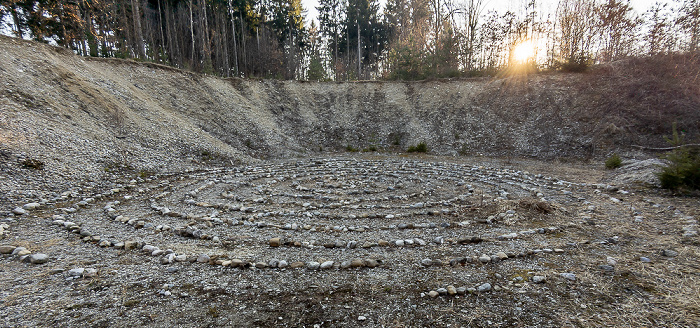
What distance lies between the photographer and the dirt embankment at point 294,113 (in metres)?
10.2

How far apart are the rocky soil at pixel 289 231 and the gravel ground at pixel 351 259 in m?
0.03

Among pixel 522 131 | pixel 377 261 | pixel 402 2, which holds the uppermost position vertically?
pixel 402 2

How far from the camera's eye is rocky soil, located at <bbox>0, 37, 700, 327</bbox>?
322 cm

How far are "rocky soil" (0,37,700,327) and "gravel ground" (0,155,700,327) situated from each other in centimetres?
3

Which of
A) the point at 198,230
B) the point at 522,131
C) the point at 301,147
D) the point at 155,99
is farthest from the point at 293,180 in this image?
the point at 522,131

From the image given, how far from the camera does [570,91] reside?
19.4m

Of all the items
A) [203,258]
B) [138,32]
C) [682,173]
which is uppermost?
[138,32]

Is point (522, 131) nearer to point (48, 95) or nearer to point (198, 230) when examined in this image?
point (198, 230)

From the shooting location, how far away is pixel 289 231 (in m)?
5.73

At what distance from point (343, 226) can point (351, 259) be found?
1.46m

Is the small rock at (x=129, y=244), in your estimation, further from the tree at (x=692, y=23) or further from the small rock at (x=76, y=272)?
the tree at (x=692, y=23)

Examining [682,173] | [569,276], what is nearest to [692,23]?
[682,173]

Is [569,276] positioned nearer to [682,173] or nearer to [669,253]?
[669,253]

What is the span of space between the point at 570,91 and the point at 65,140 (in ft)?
86.5
